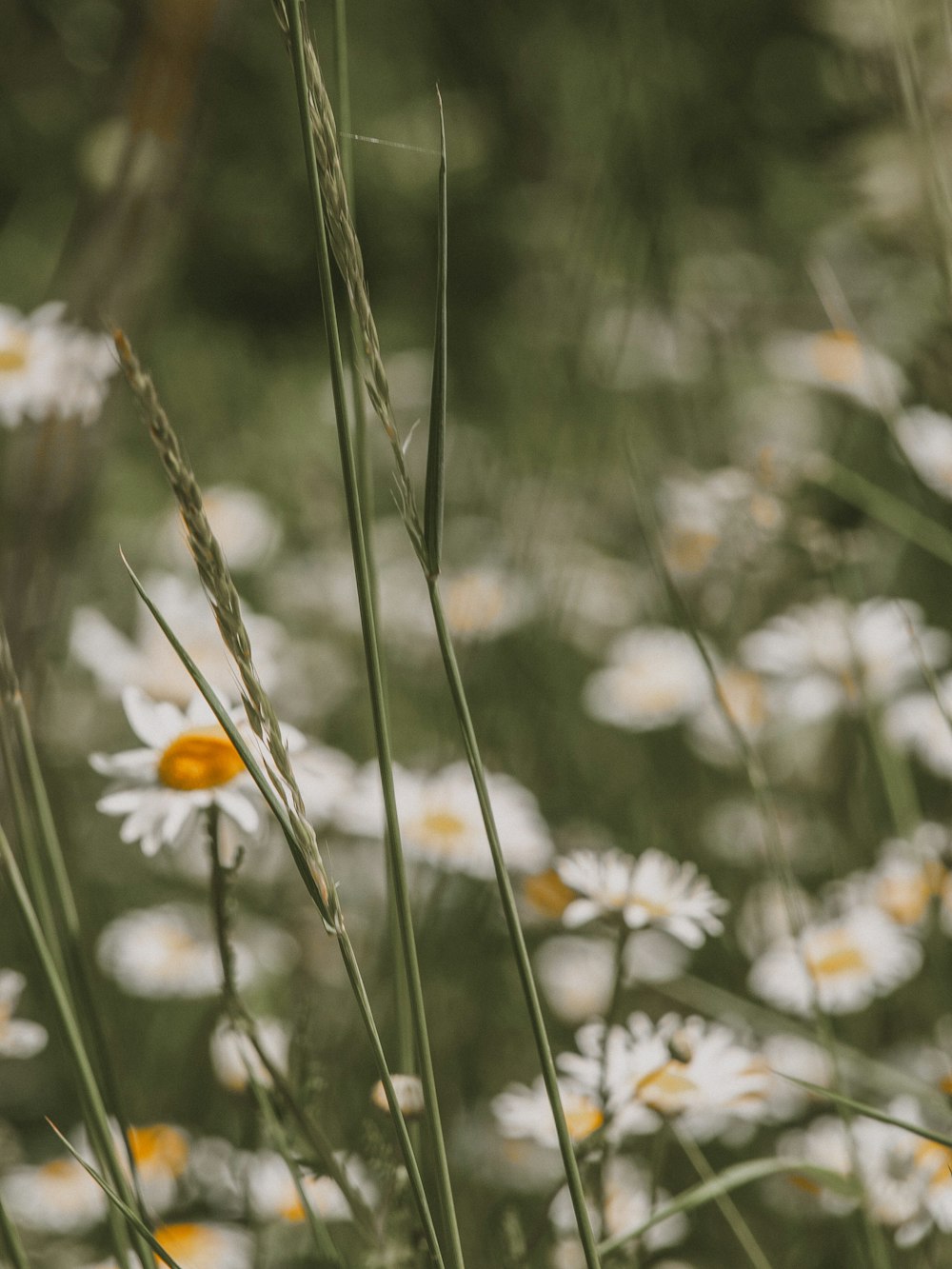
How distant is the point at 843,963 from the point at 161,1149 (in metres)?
0.38

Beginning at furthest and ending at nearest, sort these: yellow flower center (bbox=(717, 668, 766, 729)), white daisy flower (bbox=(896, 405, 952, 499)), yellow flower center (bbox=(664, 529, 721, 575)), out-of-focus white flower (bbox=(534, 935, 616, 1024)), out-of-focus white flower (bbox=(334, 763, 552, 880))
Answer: yellow flower center (bbox=(664, 529, 721, 575)), yellow flower center (bbox=(717, 668, 766, 729)), out-of-focus white flower (bbox=(534, 935, 616, 1024)), white daisy flower (bbox=(896, 405, 952, 499)), out-of-focus white flower (bbox=(334, 763, 552, 880))

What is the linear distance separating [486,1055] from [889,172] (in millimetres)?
1176

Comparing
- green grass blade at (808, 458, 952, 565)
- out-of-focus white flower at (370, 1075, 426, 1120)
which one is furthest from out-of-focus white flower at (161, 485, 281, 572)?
out-of-focus white flower at (370, 1075, 426, 1120)

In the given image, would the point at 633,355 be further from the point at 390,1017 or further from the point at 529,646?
the point at 390,1017

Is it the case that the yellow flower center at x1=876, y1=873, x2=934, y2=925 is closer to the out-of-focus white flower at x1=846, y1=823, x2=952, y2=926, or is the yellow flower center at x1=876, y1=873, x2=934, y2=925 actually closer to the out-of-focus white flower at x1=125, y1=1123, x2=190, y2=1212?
the out-of-focus white flower at x1=846, y1=823, x2=952, y2=926

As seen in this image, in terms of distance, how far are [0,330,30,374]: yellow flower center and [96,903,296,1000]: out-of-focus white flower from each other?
394 millimetres

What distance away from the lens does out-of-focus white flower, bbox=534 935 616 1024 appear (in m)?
0.84

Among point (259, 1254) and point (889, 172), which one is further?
point (889, 172)

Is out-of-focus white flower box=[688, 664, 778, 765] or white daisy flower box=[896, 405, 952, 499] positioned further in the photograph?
out-of-focus white flower box=[688, 664, 778, 765]

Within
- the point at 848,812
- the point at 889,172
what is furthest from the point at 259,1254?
the point at 889,172

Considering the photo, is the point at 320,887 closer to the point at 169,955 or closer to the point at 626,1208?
the point at 626,1208

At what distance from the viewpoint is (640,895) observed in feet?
1.64

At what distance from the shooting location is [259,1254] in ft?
1.58

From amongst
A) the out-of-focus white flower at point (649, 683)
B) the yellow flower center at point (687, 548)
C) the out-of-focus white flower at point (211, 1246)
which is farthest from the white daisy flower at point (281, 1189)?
the yellow flower center at point (687, 548)
